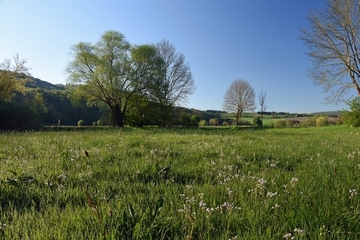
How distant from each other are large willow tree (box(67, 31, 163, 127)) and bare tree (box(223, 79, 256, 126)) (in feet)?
89.3

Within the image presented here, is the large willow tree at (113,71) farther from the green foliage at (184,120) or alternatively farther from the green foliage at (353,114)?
the green foliage at (353,114)

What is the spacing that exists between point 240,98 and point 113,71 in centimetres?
3716

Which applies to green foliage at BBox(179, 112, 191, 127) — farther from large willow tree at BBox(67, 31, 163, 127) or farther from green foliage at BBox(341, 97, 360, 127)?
green foliage at BBox(341, 97, 360, 127)

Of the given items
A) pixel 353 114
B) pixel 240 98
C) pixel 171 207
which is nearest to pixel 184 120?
pixel 240 98

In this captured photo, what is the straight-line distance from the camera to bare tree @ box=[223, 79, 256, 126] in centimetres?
6147

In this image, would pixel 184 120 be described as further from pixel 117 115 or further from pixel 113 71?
Answer: pixel 113 71

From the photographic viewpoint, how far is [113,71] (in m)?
37.4

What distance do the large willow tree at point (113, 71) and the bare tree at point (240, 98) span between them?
27222 mm

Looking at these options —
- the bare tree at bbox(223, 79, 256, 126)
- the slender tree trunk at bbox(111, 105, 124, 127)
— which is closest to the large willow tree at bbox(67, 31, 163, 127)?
the slender tree trunk at bbox(111, 105, 124, 127)

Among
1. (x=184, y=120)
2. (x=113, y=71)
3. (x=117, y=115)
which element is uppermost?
(x=113, y=71)

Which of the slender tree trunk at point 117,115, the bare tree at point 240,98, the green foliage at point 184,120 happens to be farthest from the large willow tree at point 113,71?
the bare tree at point 240,98

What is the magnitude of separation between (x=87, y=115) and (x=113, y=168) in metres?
102

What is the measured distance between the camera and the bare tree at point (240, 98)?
61.5 metres

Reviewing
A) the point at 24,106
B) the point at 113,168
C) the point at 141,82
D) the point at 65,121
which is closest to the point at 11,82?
the point at 24,106
